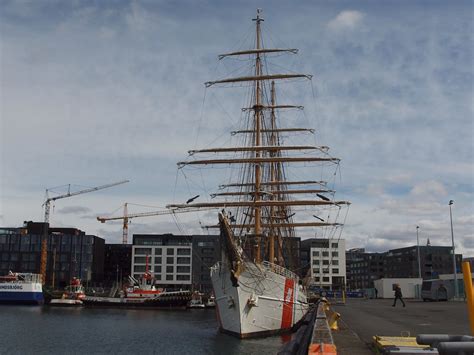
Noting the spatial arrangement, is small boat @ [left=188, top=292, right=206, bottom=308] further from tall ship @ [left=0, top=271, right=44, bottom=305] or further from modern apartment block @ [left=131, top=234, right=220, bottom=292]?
modern apartment block @ [left=131, top=234, right=220, bottom=292]

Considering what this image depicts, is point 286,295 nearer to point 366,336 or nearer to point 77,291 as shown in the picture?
point 366,336

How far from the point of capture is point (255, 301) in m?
33.7

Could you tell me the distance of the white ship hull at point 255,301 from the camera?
3366 cm

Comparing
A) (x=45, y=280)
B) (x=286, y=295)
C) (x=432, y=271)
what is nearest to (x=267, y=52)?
(x=286, y=295)

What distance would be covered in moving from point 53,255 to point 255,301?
379ft

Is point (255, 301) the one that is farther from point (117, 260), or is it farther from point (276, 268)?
point (117, 260)

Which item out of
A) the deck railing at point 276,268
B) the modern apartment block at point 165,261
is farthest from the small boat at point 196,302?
the deck railing at point 276,268

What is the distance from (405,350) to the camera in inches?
389

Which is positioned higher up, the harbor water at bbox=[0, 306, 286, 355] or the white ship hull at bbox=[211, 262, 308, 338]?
the white ship hull at bbox=[211, 262, 308, 338]

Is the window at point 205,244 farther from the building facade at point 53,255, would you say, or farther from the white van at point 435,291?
the white van at point 435,291

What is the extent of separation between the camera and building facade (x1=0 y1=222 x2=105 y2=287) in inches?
5408

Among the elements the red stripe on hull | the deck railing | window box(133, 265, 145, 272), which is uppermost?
window box(133, 265, 145, 272)

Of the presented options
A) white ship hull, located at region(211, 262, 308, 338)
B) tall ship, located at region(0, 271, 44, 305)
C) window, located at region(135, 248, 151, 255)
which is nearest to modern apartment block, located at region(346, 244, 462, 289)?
window, located at region(135, 248, 151, 255)

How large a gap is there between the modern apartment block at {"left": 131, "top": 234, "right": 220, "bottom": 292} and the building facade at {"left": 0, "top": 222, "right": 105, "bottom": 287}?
13.5 meters
